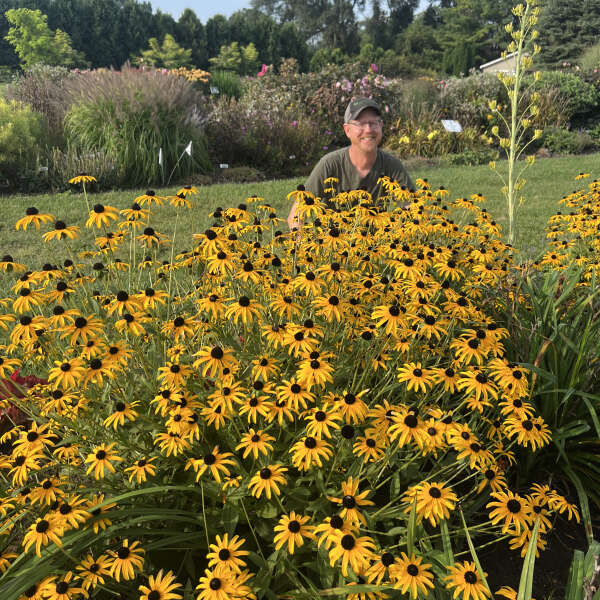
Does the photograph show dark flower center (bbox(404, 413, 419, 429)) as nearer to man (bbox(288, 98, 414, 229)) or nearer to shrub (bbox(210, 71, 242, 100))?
man (bbox(288, 98, 414, 229))

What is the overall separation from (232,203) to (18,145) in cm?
423

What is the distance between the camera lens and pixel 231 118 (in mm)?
10680

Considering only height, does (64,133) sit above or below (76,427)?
above

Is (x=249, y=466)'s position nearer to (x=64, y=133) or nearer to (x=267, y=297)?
(x=267, y=297)

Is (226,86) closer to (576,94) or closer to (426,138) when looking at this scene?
(426,138)

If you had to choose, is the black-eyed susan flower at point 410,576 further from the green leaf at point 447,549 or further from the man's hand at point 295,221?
the man's hand at point 295,221

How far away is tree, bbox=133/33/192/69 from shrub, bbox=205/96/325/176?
24.8 metres

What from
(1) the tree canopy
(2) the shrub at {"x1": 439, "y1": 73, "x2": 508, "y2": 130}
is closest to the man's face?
(2) the shrub at {"x1": 439, "y1": 73, "x2": 508, "y2": 130}

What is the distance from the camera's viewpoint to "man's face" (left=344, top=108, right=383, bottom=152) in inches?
170

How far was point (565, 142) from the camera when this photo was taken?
44.0ft

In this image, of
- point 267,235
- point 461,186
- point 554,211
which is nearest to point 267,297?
point 267,235

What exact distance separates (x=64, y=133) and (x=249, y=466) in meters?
9.31

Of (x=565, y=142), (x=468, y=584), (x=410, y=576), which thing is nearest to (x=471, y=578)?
(x=468, y=584)

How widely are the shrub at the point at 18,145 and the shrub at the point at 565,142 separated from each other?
1317 cm
